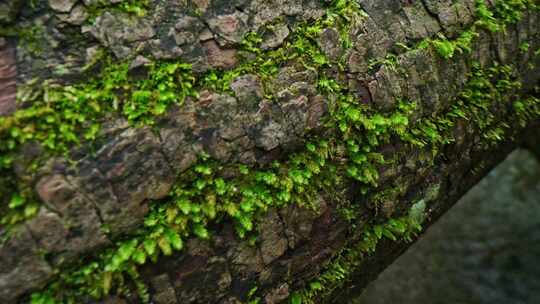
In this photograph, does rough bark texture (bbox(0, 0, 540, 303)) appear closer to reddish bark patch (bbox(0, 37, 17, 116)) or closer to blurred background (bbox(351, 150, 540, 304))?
reddish bark patch (bbox(0, 37, 17, 116))

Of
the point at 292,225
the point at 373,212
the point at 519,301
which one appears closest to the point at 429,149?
the point at 373,212

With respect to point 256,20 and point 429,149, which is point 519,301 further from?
point 256,20

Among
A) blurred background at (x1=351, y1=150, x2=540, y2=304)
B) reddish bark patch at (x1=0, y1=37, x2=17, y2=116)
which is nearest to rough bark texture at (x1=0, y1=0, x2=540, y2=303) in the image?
reddish bark patch at (x1=0, y1=37, x2=17, y2=116)

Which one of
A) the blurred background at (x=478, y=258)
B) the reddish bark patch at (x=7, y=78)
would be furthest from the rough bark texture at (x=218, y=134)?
the blurred background at (x=478, y=258)

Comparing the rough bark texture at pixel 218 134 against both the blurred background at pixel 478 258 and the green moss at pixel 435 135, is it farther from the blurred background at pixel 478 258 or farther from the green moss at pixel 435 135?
the blurred background at pixel 478 258

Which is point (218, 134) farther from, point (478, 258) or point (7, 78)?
point (478, 258)
